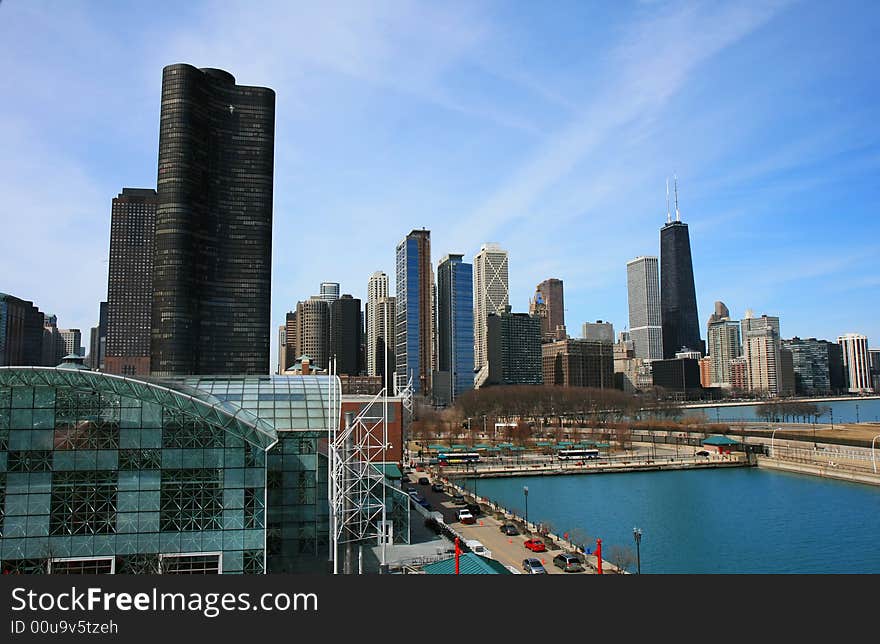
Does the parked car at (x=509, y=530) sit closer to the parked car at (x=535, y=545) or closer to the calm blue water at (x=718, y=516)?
the parked car at (x=535, y=545)

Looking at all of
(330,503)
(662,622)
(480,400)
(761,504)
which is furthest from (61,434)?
(480,400)

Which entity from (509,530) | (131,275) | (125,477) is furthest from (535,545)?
(131,275)

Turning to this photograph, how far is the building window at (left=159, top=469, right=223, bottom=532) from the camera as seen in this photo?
2283 cm

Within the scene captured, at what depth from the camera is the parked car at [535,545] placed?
32594 mm

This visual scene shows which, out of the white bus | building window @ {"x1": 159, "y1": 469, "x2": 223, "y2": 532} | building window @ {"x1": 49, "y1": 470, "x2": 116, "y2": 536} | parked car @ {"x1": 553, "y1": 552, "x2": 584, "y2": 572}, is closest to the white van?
parked car @ {"x1": 553, "y1": 552, "x2": 584, "y2": 572}

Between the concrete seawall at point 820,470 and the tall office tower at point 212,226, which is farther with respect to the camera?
the tall office tower at point 212,226

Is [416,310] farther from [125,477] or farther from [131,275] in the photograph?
[125,477]

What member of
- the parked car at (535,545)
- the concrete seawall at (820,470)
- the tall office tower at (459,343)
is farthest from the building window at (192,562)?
the tall office tower at (459,343)

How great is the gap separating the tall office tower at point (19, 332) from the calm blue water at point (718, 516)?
121 meters

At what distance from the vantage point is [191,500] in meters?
23.0

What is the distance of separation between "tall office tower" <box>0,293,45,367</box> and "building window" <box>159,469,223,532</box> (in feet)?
439

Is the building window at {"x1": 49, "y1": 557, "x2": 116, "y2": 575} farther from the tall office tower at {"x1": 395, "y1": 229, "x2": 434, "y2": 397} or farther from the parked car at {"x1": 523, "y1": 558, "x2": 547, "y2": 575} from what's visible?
the tall office tower at {"x1": 395, "y1": 229, "x2": 434, "y2": 397}

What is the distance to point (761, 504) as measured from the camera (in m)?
50.1

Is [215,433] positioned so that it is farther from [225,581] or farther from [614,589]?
[614,589]
